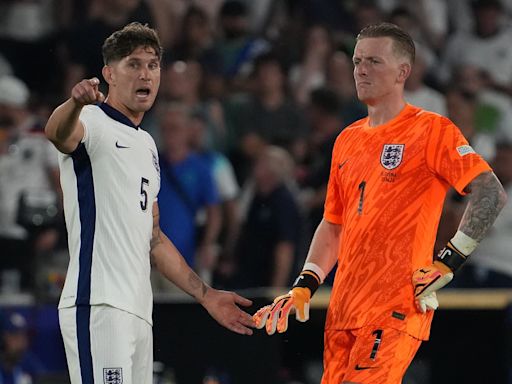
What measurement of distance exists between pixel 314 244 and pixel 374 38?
1.25m

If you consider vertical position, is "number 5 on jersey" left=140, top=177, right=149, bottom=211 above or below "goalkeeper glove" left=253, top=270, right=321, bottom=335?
above

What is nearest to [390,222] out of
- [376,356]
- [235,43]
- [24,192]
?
[376,356]

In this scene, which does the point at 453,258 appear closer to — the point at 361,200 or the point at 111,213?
the point at 361,200

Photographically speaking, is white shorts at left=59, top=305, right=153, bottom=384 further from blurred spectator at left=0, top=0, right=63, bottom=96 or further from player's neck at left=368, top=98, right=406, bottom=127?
blurred spectator at left=0, top=0, right=63, bottom=96

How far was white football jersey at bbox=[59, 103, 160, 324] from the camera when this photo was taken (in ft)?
19.4

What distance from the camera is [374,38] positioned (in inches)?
256

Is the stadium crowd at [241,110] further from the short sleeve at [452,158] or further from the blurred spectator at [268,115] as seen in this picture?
the short sleeve at [452,158]

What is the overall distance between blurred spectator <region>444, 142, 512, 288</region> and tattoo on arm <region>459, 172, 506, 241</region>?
5440mm

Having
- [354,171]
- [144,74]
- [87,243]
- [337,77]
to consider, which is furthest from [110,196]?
[337,77]

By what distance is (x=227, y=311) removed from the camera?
21.7 feet

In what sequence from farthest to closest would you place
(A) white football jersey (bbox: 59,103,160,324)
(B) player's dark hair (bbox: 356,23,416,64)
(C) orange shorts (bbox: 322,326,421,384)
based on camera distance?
(B) player's dark hair (bbox: 356,23,416,64) → (C) orange shorts (bbox: 322,326,421,384) → (A) white football jersey (bbox: 59,103,160,324)

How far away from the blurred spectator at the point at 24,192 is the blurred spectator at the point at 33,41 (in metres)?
1.12

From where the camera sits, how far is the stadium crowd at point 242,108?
1115cm

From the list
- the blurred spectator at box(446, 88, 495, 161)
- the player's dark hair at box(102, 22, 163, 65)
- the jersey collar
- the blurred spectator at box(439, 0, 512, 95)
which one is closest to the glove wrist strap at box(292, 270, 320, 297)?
the jersey collar
